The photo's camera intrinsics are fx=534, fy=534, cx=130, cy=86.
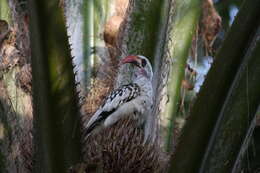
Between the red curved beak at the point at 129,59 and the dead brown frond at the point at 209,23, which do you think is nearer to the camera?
the red curved beak at the point at 129,59

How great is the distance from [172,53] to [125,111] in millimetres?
941

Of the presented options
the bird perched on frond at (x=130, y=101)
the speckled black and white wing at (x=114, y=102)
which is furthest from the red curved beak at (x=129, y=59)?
the speckled black and white wing at (x=114, y=102)

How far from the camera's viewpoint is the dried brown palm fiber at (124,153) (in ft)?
7.88

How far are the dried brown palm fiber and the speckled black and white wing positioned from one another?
0.91 metres

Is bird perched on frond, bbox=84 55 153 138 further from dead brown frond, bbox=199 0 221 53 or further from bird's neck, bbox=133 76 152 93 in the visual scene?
dead brown frond, bbox=199 0 221 53

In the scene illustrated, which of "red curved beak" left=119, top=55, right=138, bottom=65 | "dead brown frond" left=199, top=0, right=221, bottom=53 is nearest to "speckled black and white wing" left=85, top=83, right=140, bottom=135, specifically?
"red curved beak" left=119, top=55, right=138, bottom=65

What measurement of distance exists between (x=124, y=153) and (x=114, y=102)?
1.55m

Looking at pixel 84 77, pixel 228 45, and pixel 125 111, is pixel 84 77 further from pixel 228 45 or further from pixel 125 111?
pixel 228 45

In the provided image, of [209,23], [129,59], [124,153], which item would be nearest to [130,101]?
[129,59]

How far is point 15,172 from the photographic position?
2.29m

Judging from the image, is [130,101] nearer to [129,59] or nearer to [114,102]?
[114,102]

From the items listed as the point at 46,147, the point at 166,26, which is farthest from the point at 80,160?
the point at 166,26

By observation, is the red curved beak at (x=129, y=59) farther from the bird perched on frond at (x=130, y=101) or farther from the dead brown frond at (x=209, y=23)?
the dead brown frond at (x=209, y=23)

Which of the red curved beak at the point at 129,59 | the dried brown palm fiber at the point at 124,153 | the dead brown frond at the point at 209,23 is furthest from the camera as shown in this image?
the dead brown frond at the point at 209,23
